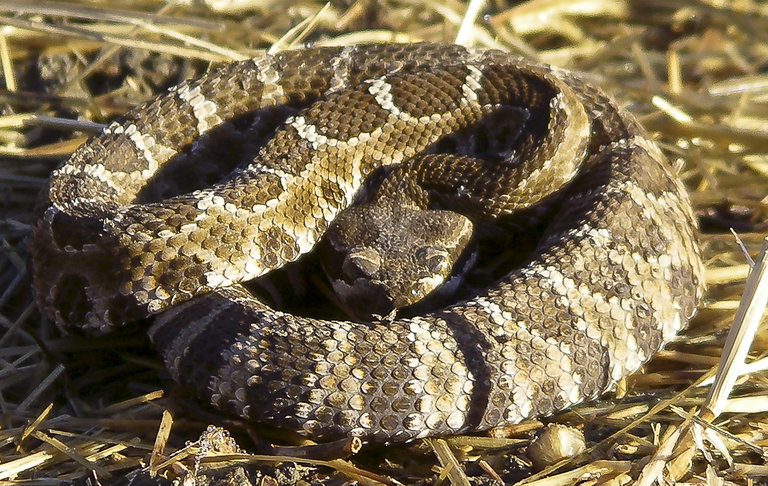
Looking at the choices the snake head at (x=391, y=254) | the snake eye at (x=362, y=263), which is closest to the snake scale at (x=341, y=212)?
the snake head at (x=391, y=254)

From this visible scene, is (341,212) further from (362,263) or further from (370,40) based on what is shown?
(370,40)

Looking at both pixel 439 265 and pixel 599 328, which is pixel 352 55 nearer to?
pixel 439 265

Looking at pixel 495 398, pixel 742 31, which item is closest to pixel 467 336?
pixel 495 398

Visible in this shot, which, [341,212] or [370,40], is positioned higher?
[370,40]


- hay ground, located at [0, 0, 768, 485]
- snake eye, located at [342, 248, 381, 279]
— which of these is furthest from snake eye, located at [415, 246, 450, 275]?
hay ground, located at [0, 0, 768, 485]

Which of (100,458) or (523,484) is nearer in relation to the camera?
(523,484)

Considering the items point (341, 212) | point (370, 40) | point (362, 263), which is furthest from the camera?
point (370, 40)

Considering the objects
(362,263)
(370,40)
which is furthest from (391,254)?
(370,40)

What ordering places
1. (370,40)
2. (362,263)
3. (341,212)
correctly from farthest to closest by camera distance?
(370,40) < (341,212) < (362,263)
